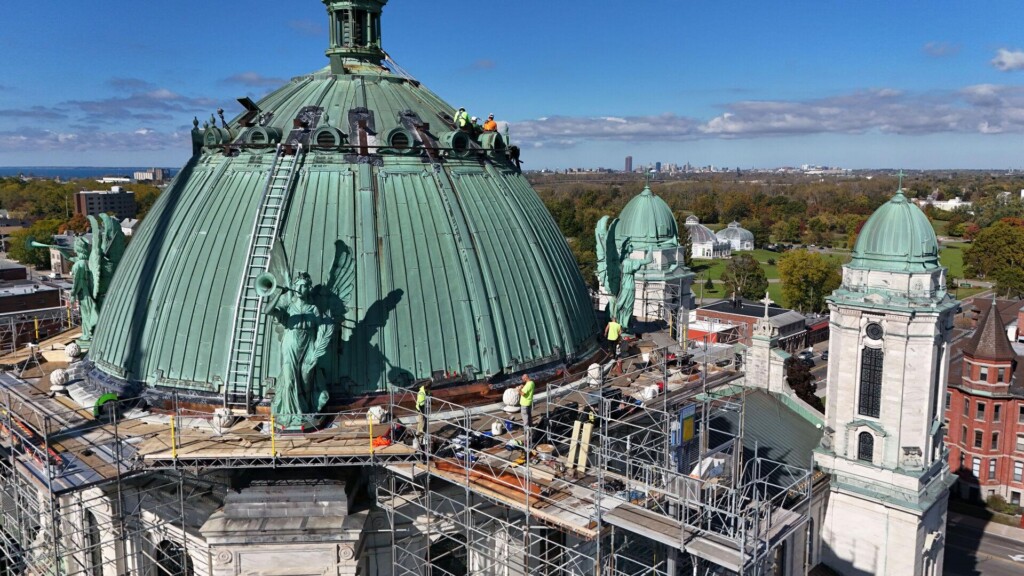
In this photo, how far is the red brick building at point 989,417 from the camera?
5600cm

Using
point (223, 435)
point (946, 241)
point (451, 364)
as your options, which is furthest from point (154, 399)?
point (946, 241)

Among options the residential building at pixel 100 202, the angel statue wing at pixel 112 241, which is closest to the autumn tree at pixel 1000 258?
the angel statue wing at pixel 112 241

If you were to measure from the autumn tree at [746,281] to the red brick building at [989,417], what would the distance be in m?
54.9

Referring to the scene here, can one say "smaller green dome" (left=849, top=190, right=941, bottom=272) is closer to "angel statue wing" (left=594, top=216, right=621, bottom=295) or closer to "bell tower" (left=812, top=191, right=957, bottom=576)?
"bell tower" (left=812, top=191, right=957, bottom=576)

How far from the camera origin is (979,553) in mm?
49844

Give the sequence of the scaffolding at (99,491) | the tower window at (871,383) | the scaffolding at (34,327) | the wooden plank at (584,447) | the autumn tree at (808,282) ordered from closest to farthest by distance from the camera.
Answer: the scaffolding at (99,491) < the wooden plank at (584,447) < the tower window at (871,383) < the scaffolding at (34,327) < the autumn tree at (808,282)

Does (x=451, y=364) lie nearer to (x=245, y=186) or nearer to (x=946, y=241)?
(x=245, y=186)

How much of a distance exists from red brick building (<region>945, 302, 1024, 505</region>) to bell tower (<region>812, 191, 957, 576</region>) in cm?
2415

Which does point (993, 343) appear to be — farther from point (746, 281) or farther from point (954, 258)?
point (954, 258)

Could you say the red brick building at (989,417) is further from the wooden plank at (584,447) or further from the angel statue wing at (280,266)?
the angel statue wing at (280,266)

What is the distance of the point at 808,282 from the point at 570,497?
99062 millimetres

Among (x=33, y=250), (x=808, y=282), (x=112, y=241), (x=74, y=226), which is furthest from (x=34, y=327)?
(x=74, y=226)

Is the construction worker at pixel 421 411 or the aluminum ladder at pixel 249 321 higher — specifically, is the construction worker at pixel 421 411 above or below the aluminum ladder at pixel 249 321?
below

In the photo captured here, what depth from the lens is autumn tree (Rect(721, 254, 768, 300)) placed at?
114312 mm
